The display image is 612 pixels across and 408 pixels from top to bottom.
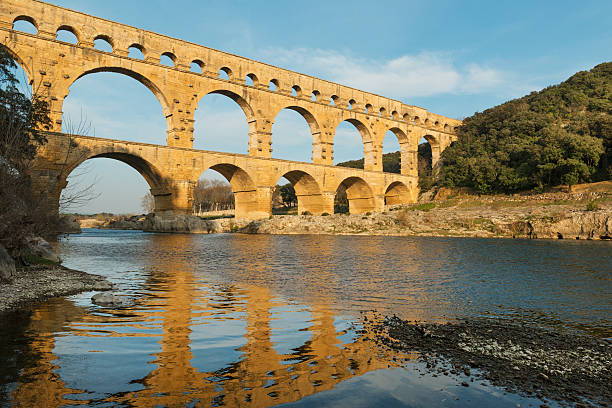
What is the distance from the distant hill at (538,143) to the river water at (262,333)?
25389 mm

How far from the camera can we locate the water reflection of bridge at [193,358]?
2.75 meters

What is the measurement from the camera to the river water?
2848mm

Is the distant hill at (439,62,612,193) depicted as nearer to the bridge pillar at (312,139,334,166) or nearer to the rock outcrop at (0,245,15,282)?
the bridge pillar at (312,139,334,166)

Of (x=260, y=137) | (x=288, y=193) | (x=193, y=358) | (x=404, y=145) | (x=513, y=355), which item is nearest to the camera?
(x=193, y=358)

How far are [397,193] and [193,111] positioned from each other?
79.5ft

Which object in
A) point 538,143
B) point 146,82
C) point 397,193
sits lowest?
point 397,193

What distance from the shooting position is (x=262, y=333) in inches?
174

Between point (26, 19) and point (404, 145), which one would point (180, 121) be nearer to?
point (26, 19)

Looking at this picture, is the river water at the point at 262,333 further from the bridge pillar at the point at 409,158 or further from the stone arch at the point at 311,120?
the bridge pillar at the point at 409,158

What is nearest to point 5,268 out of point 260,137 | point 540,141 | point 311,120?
point 260,137

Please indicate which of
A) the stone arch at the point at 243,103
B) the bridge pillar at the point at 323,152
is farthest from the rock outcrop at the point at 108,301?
the bridge pillar at the point at 323,152

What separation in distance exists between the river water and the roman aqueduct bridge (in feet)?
40.3

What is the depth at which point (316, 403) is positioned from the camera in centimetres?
271

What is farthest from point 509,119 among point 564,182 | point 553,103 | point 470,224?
point 470,224
